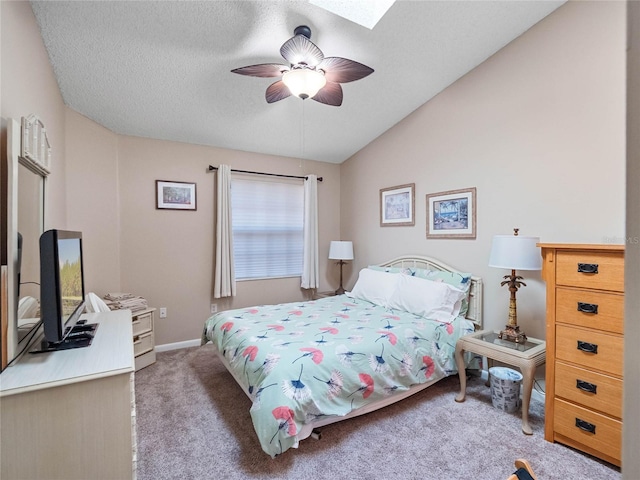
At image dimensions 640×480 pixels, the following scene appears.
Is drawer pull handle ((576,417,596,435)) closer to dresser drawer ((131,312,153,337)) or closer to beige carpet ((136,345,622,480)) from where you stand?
beige carpet ((136,345,622,480))

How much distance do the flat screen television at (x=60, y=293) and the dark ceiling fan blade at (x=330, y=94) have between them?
73.2 inches

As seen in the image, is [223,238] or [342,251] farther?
[342,251]

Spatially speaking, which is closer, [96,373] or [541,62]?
[96,373]

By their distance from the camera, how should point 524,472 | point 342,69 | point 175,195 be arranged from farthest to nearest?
point 175,195
point 342,69
point 524,472

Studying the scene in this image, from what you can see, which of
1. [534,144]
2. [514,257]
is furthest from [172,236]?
[534,144]

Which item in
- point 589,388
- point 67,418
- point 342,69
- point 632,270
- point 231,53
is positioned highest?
point 231,53

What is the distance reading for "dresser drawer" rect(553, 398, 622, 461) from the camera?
170 cm

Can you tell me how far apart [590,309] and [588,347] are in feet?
0.74

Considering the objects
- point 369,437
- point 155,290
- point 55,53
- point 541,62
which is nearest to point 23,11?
point 55,53

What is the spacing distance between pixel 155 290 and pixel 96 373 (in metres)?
2.53

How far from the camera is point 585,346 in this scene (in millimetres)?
1811

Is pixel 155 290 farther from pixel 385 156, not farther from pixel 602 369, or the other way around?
pixel 602 369

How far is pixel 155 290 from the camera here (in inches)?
137

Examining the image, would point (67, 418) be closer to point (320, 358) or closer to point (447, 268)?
point (320, 358)
